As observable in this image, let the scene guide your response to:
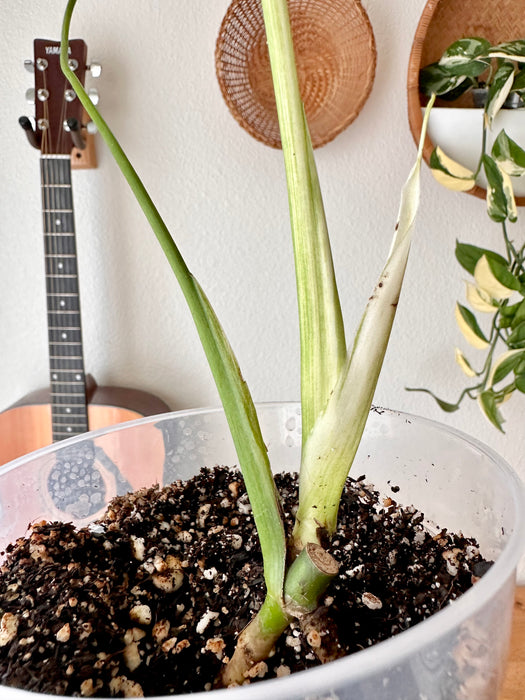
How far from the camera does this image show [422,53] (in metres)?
0.88

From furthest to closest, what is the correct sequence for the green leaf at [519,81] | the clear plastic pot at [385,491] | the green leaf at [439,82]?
the green leaf at [439,82] < the green leaf at [519,81] < the clear plastic pot at [385,491]

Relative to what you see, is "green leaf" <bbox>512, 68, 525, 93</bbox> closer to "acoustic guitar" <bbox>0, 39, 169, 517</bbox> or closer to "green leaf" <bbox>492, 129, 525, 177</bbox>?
"green leaf" <bbox>492, 129, 525, 177</bbox>

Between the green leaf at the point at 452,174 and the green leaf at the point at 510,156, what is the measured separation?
3 centimetres

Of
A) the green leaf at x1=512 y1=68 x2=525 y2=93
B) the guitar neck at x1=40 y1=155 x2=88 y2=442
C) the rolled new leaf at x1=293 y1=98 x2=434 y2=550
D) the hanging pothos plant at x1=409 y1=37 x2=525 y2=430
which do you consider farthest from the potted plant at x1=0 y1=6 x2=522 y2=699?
the guitar neck at x1=40 y1=155 x2=88 y2=442

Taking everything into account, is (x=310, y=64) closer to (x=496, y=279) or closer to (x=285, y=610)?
(x=496, y=279)

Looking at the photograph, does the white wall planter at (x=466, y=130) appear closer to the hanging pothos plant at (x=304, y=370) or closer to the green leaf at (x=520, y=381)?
the green leaf at (x=520, y=381)

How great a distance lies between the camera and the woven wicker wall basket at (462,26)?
0.87 metres

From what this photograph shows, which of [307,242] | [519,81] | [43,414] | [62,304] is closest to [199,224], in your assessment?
[62,304]

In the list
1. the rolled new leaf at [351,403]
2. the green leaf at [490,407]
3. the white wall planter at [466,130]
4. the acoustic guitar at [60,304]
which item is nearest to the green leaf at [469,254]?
the green leaf at [490,407]

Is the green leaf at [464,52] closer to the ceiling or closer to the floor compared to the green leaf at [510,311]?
closer to the ceiling

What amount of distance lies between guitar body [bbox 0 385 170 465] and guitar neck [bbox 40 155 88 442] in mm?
32

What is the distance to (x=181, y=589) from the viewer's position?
30 cm

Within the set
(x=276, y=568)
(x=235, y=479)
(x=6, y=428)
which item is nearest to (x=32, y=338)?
(x=6, y=428)

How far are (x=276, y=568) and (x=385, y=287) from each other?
0.13 m
